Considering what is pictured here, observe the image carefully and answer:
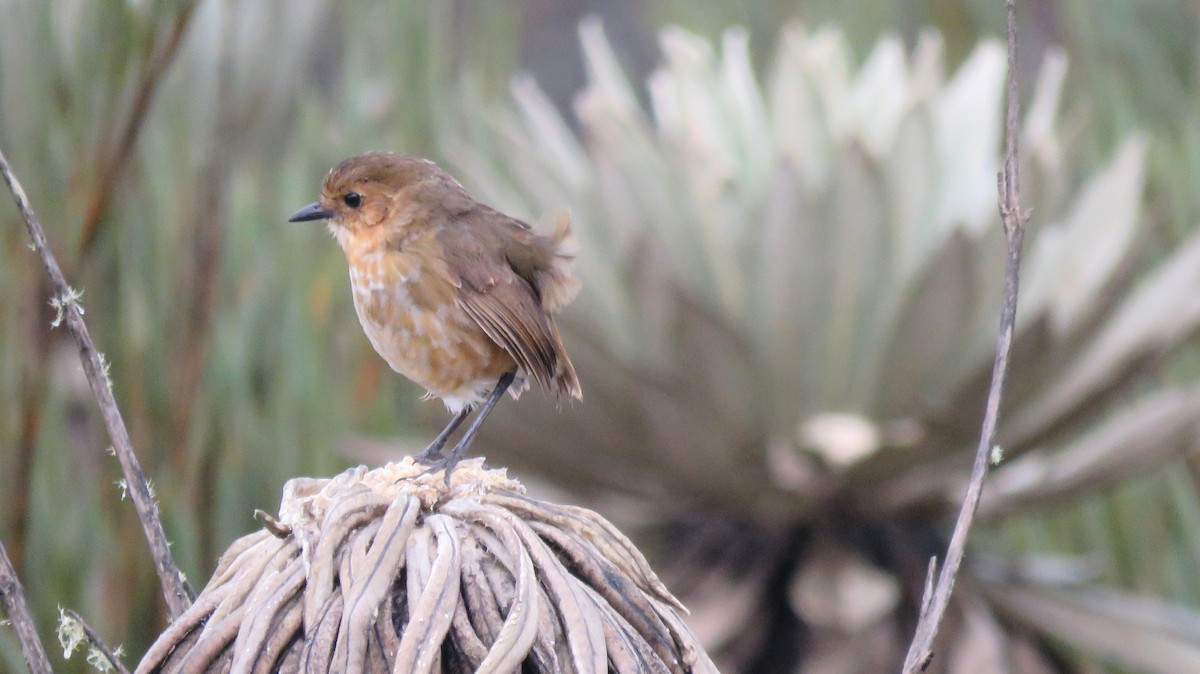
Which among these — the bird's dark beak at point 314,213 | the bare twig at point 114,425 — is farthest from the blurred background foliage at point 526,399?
the bare twig at point 114,425

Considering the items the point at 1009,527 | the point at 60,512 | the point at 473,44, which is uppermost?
the point at 473,44

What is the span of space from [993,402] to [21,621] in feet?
1.30

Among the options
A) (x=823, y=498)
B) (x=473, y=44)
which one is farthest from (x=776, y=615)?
(x=473, y=44)

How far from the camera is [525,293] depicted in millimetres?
1082

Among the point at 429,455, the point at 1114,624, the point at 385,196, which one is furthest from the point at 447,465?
the point at 1114,624

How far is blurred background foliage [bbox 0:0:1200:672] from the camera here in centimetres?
122

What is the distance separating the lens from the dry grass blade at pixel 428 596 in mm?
610

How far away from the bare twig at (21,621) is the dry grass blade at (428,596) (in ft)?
0.18

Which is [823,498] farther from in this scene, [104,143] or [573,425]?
[104,143]

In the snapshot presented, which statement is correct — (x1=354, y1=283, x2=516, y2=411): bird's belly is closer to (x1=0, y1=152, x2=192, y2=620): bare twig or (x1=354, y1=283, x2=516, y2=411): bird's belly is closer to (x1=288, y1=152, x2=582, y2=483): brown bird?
(x1=288, y1=152, x2=582, y2=483): brown bird

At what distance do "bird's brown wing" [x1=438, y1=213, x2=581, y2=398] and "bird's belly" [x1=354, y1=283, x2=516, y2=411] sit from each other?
0.02m

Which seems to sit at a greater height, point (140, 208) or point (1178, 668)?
point (1178, 668)

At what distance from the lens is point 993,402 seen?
2.02 ft

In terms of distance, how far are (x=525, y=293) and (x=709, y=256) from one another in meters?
0.75
